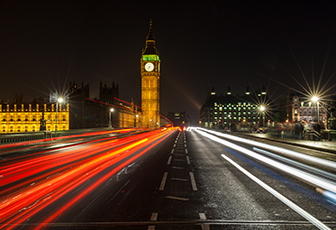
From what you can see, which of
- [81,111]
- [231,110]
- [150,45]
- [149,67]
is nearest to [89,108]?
[81,111]

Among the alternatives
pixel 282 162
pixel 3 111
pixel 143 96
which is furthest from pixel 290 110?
pixel 3 111

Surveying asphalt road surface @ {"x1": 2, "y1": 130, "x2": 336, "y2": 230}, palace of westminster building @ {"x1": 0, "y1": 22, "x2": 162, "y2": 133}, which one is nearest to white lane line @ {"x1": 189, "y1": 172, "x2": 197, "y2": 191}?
asphalt road surface @ {"x1": 2, "y1": 130, "x2": 336, "y2": 230}

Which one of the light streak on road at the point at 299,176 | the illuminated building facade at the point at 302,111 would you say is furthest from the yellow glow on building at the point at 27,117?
the illuminated building facade at the point at 302,111

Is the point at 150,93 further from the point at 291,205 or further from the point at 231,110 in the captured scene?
the point at 291,205

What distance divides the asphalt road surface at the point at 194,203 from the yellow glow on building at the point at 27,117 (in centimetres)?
12674

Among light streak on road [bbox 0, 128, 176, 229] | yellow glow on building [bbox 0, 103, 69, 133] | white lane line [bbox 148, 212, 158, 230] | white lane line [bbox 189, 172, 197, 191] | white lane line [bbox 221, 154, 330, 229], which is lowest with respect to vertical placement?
white lane line [bbox 189, 172, 197, 191]

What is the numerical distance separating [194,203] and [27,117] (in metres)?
145

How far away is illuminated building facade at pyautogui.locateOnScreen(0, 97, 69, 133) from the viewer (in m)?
122

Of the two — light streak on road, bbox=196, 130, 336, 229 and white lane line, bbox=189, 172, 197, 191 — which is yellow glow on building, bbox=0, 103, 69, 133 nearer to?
white lane line, bbox=189, 172, 197, 191

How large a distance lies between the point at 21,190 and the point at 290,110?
140 metres

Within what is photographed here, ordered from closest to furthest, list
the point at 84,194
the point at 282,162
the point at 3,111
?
the point at 84,194, the point at 282,162, the point at 3,111

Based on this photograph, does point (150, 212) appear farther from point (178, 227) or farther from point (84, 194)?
point (84, 194)

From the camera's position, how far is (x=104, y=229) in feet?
15.1

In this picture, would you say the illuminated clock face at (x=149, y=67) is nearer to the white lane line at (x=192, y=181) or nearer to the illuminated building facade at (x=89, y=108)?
the illuminated building facade at (x=89, y=108)
